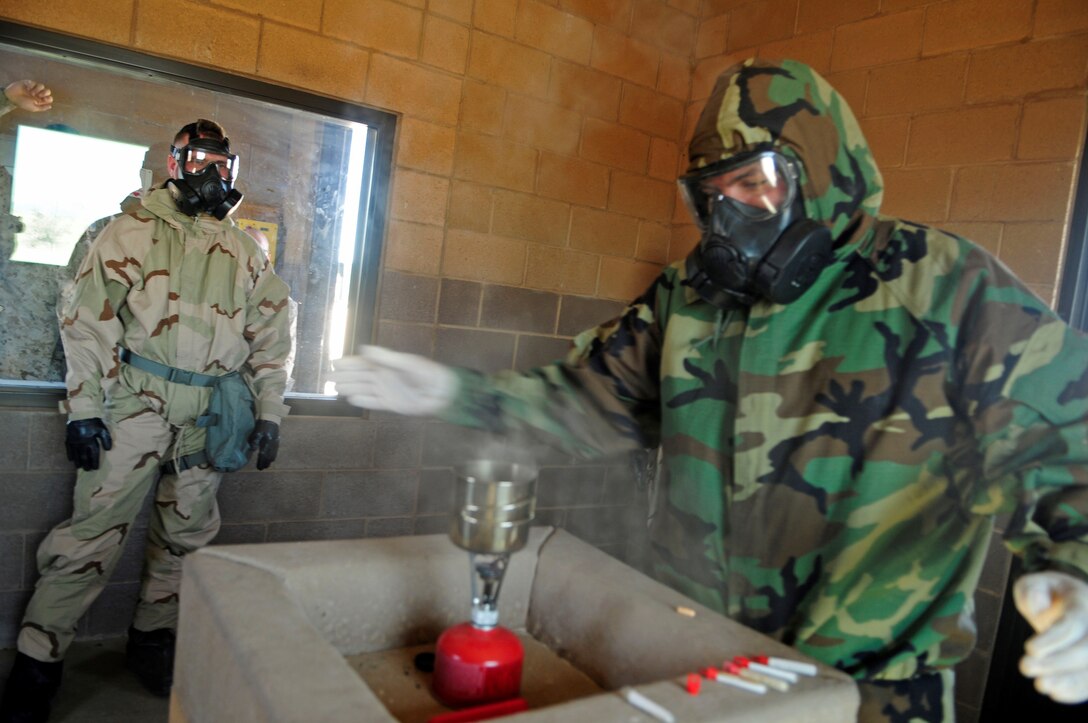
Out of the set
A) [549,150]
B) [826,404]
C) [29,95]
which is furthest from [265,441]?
[826,404]

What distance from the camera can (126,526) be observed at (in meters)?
2.51

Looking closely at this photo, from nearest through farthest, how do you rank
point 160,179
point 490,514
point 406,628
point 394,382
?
point 490,514, point 406,628, point 394,382, point 160,179

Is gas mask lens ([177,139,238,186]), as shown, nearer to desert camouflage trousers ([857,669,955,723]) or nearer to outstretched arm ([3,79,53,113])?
outstretched arm ([3,79,53,113])

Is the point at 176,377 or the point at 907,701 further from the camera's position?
the point at 176,377

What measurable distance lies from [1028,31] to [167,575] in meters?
3.34

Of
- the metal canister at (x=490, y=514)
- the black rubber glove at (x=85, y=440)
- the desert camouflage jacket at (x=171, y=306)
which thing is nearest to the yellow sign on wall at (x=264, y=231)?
the desert camouflage jacket at (x=171, y=306)

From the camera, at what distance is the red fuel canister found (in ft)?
3.40

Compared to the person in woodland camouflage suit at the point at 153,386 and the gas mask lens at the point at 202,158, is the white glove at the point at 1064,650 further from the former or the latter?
the gas mask lens at the point at 202,158

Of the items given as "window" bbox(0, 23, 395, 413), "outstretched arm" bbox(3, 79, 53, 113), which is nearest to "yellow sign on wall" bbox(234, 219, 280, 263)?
"window" bbox(0, 23, 395, 413)

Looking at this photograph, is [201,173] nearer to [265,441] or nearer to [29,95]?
[29,95]

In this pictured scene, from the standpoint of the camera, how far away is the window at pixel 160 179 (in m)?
2.70

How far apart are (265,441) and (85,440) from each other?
0.52m

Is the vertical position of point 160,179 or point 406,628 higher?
point 160,179

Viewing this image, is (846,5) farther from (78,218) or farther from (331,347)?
(78,218)
